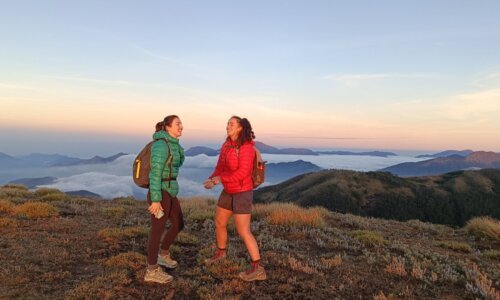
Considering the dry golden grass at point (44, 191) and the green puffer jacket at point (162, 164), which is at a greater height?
the green puffer jacket at point (162, 164)

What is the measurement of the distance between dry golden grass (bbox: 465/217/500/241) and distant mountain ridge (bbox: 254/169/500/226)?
74839 mm

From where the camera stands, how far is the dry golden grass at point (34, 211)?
10.3 m

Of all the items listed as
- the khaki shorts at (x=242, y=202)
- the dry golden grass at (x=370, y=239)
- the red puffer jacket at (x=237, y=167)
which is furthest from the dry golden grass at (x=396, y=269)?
the red puffer jacket at (x=237, y=167)

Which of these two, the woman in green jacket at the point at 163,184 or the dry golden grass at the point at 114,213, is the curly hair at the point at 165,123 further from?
the dry golden grass at the point at 114,213

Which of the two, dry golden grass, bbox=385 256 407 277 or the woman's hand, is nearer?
the woman's hand

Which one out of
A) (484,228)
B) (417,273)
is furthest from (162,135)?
(484,228)

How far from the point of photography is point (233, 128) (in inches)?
206

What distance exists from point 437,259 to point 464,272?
0.95 metres

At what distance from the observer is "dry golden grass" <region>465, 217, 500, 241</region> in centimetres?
1141

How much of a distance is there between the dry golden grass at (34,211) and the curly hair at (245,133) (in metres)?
8.70

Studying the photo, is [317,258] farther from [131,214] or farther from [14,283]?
[131,214]

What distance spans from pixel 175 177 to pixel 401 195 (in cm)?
10355

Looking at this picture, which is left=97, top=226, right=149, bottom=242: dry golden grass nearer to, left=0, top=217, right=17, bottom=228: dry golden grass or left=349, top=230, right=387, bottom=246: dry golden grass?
left=0, top=217, right=17, bottom=228: dry golden grass

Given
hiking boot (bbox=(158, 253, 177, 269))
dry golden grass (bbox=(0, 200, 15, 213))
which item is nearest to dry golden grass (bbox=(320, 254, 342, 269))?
hiking boot (bbox=(158, 253, 177, 269))
